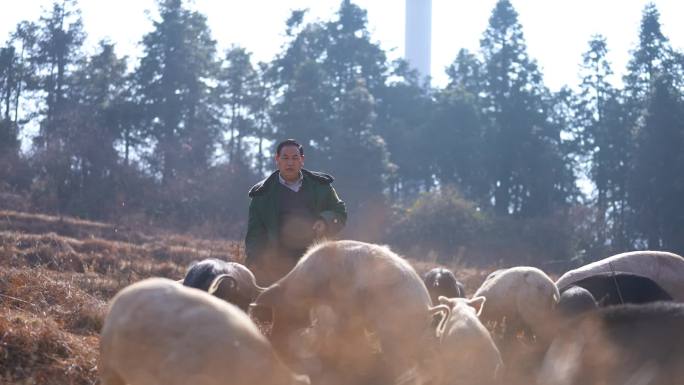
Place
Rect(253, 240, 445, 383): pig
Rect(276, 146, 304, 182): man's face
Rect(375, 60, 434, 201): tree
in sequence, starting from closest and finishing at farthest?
Rect(253, 240, 445, 383): pig < Rect(276, 146, 304, 182): man's face < Rect(375, 60, 434, 201): tree

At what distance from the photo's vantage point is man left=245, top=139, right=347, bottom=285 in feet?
31.1

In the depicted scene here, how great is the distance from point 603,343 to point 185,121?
1559 inches

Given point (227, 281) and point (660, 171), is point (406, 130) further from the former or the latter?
point (227, 281)

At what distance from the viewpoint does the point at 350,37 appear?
52656mm

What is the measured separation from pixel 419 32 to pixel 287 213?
8481 cm

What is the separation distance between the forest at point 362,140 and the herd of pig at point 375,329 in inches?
917

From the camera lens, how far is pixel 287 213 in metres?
9.51

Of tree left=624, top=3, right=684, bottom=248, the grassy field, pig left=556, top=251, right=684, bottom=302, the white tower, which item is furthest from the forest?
the white tower

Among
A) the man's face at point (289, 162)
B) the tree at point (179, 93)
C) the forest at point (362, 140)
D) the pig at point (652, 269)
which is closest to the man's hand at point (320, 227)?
the man's face at point (289, 162)

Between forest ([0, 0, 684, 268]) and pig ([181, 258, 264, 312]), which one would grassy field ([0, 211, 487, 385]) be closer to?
pig ([181, 258, 264, 312])

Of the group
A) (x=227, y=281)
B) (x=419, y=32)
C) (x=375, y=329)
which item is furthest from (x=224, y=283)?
(x=419, y=32)

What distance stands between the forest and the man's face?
893 inches

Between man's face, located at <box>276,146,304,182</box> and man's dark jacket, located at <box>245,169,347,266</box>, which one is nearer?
man's face, located at <box>276,146,304,182</box>

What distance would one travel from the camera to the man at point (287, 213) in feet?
31.1
